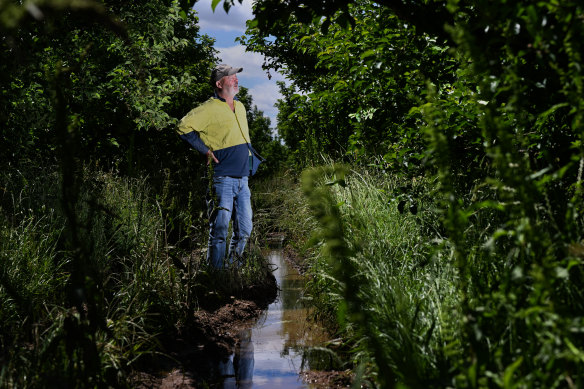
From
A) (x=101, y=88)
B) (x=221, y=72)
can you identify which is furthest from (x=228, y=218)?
(x=101, y=88)

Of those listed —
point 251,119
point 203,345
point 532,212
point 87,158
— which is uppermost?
point 251,119

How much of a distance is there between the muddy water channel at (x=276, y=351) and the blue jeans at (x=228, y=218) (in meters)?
0.76

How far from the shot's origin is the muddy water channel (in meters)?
3.22

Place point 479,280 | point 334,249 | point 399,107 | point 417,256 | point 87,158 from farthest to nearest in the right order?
point 87,158
point 399,107
point 417,256
point 479,280
point 334,249

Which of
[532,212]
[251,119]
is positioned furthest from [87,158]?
[251,119]

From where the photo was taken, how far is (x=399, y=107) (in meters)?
4.21

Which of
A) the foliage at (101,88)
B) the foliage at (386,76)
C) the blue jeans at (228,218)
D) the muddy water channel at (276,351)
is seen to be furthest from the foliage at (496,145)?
the foliage at (101,88)

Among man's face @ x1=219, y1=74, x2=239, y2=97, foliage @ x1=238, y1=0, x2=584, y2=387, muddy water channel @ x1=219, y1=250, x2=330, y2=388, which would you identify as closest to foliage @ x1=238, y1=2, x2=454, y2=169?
foliage @ x1=238, y1=0, x2=584, y2=387

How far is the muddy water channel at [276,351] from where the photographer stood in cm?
322

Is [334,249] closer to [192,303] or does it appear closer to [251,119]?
[192,303]

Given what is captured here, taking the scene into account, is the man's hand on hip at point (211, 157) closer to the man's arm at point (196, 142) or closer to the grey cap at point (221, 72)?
the man's arm at point (196, 142)

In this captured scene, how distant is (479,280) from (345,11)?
1.58 meters

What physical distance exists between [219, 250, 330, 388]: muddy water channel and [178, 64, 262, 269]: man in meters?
0.90

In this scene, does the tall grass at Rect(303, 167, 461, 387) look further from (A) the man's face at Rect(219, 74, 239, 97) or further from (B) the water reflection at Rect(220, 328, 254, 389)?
(A) the man's face at Rect(219, 74, 239, 97)
